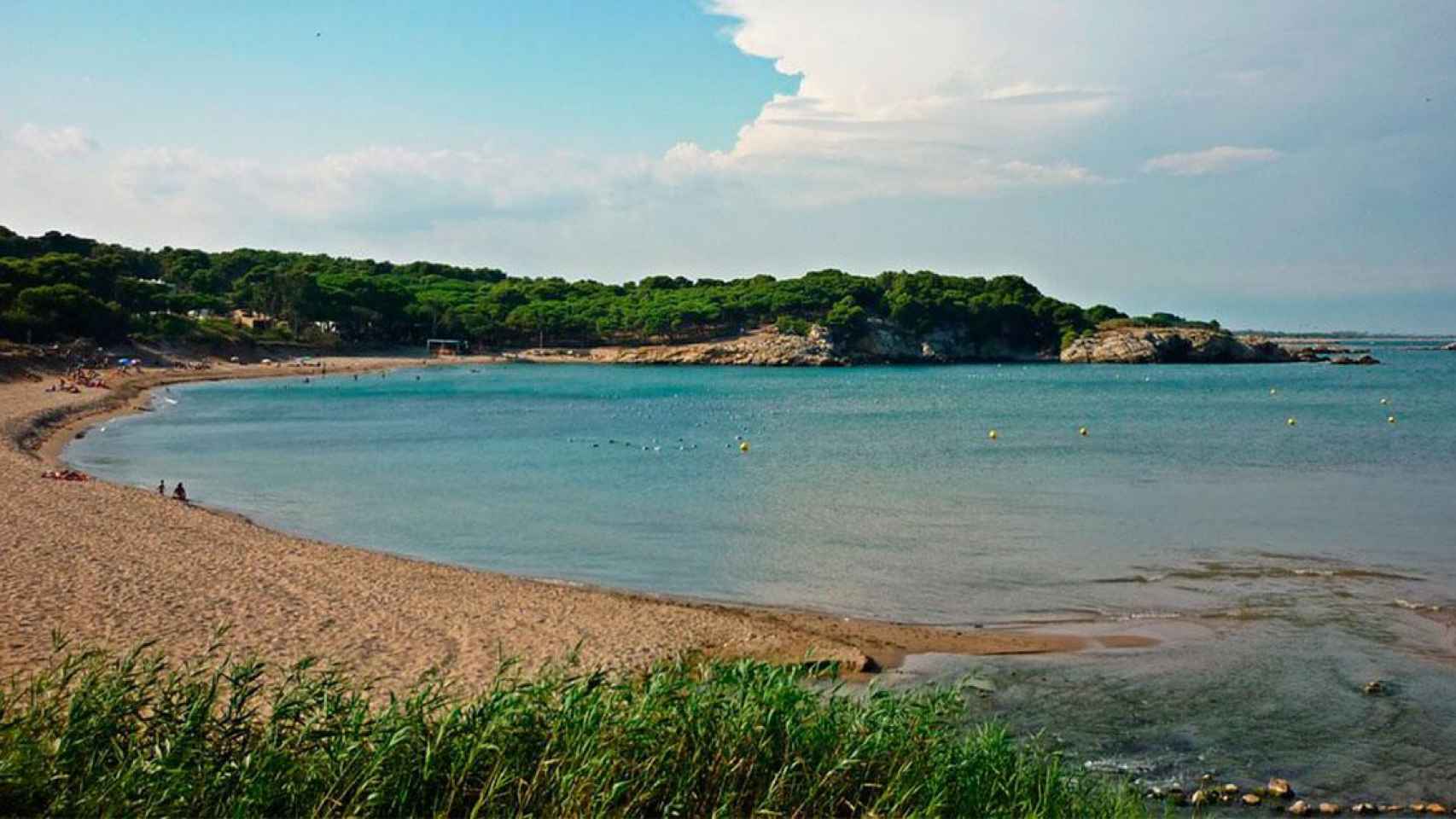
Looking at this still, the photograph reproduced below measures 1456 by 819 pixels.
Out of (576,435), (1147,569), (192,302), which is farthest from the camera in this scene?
(192,302)

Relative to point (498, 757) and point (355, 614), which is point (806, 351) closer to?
point (355, 614)

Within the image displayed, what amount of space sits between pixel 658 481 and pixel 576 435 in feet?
49.4

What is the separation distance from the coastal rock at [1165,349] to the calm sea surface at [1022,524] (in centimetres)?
6488

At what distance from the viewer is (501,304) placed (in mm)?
135875

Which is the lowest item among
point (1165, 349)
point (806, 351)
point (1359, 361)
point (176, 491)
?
point (176, 491)

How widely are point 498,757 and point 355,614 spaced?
29.3ft

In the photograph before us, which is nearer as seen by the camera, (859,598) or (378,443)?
(859,598)

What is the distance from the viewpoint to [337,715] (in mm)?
7219

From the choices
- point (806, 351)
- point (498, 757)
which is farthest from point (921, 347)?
point (498, 757)

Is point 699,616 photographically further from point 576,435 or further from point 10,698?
point 576,435

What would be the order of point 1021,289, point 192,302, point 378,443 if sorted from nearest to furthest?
point 378,443, point 192,302, point 1021,289

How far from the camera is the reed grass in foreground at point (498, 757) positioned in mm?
6059

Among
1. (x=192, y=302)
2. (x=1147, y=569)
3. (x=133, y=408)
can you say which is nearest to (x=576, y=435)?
(x=133, y=408)

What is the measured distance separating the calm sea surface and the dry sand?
130cm
